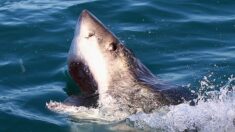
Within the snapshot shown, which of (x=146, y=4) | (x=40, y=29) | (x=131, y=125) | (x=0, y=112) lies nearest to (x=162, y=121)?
(x=131, y=125)

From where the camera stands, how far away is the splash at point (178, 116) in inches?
187

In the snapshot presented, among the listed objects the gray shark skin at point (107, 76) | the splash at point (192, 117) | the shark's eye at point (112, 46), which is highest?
the shark's eye at point (112, 46)

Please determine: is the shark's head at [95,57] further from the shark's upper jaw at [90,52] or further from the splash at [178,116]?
the splash at [178,116]

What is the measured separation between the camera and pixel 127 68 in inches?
206

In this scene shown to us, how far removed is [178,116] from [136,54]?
2682 mm

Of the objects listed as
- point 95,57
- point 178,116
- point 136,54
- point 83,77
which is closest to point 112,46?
point 95,57

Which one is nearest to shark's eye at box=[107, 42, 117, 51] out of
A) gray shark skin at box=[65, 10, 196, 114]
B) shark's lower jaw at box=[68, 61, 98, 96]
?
gray shark skin at box=[65, 10, 196, 114]

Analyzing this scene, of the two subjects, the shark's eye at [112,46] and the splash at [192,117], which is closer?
the splash at [192,117]

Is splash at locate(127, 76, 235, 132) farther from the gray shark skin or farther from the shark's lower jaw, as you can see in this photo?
the shark's lower jaw

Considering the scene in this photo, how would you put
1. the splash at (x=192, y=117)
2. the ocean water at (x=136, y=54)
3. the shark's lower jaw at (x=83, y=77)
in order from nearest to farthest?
the splash at (x=192, y=117) → the ocean water at (x=136, y=54) → the shark's lower jaw at (x=83, y=77)

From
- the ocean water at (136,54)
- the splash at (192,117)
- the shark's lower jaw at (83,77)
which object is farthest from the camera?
the shark's lower jaw at (83,77)

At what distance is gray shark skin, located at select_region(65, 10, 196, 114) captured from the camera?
5.02m

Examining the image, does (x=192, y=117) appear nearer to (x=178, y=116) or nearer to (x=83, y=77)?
(x=178, y=116)

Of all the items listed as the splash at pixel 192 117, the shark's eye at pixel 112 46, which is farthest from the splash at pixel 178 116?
the shark's eye at pixel 112 46
